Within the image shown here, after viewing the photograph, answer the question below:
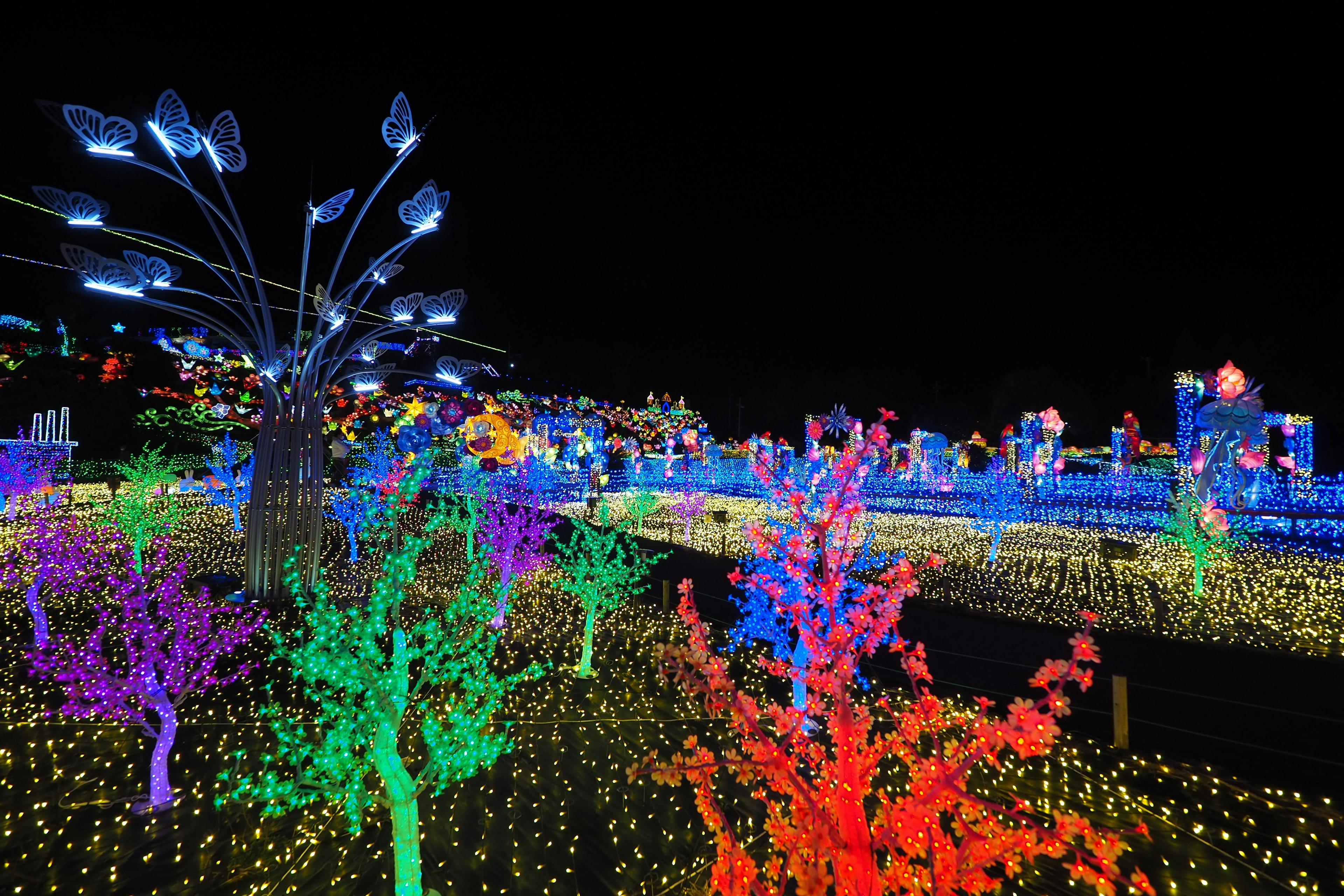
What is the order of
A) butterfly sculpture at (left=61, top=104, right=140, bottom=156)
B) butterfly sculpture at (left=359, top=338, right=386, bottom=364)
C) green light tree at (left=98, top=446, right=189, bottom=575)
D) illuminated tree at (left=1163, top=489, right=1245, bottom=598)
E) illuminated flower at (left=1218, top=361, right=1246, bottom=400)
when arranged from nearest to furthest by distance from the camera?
butterfly sculpture at (left=61, top=104, right=140, bottom=156) < butterfly sculpture at (left=359, top=338, right=386, bottom=364) < illuminated tree at (left=1163, top=489, right=1245, bottom=598) < green light tree at (left=98, top=446, right=189, bottom=575) < illuminated flower at (left=1218, top=361, right=1246, bottom=400)

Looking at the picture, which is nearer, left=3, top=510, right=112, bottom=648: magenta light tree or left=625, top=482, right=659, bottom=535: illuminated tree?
left=3, top=510, right=112, bottom=648: magenta light tree

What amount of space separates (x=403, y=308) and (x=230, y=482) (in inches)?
512

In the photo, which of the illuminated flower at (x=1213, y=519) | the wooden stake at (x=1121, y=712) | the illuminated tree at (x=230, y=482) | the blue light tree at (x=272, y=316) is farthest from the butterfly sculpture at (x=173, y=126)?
the illuminated flower at (x=1213, y=519)

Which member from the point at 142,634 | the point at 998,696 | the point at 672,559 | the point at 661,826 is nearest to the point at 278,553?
the point at 142,634

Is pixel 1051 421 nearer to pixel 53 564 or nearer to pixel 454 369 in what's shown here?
pixel 454 369

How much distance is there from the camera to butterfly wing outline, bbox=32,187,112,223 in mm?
6059

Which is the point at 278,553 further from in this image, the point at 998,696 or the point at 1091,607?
the point at 1091,607

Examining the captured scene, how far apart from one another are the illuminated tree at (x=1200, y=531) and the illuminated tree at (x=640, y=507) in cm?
1247

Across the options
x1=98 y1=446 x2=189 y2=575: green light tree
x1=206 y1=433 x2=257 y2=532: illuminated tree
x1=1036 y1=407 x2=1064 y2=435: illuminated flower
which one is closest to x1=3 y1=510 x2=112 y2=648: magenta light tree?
x1=98 y1=446 x2=189 y2=575: green light tree

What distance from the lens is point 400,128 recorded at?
7516 mm

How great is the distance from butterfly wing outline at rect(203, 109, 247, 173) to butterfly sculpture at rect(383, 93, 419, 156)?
151 centimetres

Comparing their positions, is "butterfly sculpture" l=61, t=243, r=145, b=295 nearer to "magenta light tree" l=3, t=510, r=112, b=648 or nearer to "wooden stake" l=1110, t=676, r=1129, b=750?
"magenta light tree" l=3, t=510, r=112, b=648

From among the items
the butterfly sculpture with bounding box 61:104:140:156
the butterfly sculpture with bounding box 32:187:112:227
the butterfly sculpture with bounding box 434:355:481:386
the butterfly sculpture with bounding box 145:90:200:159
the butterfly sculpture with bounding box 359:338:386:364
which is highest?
the butterfly sculpture with bounding box 145:90:200:159

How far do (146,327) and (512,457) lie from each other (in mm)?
24130
